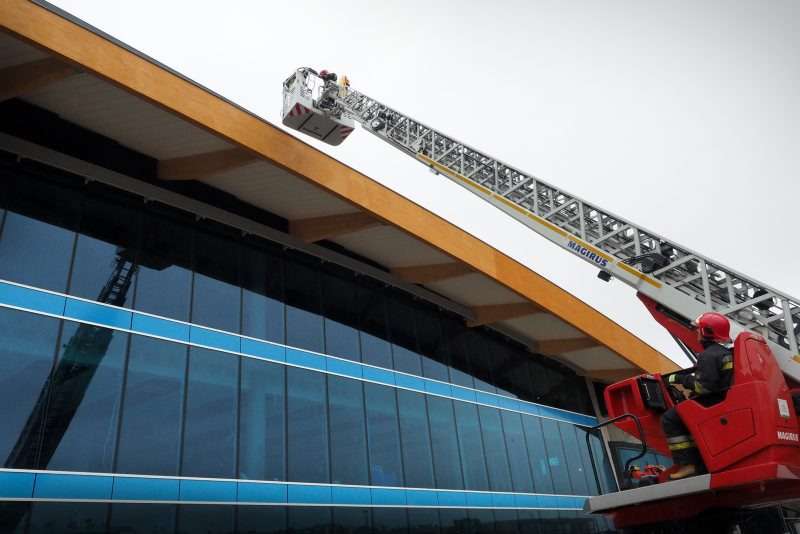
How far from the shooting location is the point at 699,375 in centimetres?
629

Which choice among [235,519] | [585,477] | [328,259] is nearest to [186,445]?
[235,519]

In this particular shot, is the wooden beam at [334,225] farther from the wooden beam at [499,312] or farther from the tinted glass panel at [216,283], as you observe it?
the wooden beam at [499,312]

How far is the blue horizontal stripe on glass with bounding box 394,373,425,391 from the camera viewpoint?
637 inches

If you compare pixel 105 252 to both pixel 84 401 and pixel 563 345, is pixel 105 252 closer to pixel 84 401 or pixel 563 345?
pixel 84 401

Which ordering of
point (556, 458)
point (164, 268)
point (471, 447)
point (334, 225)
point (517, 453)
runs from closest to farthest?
point (164, 268) → point (334, 225) → point (471, 447) → point (517, 453) → point (556, 458)

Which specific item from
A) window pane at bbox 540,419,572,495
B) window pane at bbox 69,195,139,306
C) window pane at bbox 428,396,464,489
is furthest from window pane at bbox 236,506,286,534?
window pane at bbox 540,419,572,495

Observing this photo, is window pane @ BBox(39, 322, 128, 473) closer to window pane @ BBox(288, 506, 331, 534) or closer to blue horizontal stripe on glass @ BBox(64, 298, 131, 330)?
blue horizontal stripe on glass @ BBox(64, 298, 131, 330)

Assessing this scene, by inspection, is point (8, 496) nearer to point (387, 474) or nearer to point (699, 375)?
point (387, 474)

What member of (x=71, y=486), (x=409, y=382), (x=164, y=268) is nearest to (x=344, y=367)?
(x=409, y=382)

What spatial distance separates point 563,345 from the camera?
71.5ft

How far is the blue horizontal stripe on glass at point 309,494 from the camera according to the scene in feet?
40.6

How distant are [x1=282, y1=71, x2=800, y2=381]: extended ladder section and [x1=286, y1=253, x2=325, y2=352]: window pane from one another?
3.81m

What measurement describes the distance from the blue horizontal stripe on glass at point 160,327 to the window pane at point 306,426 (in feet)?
8.40

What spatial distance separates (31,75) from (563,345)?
57.6 ft
